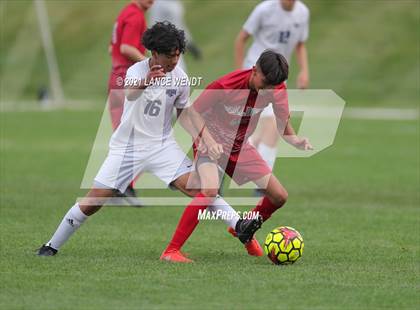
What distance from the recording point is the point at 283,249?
833 centimetres

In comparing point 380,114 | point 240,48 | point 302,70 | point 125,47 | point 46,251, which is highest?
point 380,114

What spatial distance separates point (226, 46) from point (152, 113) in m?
26.6

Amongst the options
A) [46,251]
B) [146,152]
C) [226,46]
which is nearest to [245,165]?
[146,152]

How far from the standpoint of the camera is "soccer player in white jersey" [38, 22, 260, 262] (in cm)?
845

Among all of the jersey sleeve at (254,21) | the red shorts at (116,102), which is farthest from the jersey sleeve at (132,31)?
the jersey sleeve at (254,21)

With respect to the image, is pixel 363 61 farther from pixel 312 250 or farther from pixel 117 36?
pixel 312 250

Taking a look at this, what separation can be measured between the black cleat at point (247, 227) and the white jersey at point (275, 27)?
5.21 meters

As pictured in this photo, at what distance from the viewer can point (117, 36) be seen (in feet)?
40.6

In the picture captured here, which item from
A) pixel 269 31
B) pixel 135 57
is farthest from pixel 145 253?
pixel 269 31

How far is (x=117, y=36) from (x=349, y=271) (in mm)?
5409

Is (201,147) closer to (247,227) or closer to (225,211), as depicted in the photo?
(225,211)

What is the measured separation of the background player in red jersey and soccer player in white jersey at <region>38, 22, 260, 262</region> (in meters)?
3.31

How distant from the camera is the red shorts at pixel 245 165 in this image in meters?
8.84

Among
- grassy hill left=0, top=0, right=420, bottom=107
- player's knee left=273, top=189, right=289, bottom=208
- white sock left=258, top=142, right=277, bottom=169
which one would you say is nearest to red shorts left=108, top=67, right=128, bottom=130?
white sock left=258, top=142, right=277, bottom=169
